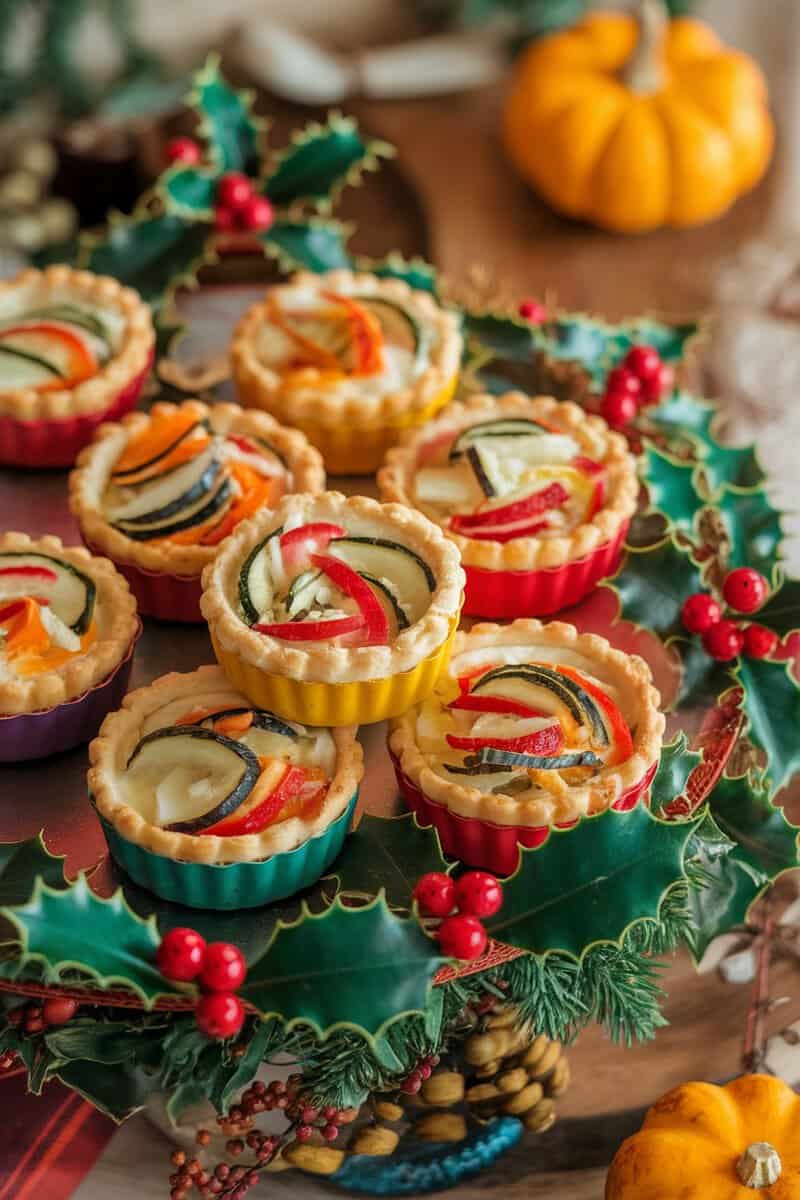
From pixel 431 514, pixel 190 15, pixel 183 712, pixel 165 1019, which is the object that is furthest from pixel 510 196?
pixel 165 1019

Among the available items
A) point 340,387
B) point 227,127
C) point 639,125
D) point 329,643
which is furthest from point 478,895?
→ point 639,125

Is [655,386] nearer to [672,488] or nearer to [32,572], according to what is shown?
[672,488]

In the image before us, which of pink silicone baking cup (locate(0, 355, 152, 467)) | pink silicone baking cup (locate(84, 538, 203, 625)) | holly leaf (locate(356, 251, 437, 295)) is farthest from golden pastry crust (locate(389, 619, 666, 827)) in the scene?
holly leaf (locate(356, 251, 437, 295))

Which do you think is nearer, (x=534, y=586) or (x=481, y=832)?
(x=481, y=832)

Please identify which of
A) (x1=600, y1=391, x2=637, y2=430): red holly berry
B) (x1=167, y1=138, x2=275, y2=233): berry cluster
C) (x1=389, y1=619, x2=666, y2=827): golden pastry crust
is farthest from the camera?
(x1=167, y1=138, x2=275, y2=233): berry cluster

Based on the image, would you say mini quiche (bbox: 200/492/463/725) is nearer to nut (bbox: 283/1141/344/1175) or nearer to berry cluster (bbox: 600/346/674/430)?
nut (bbox: 283/1141/344/1175)
